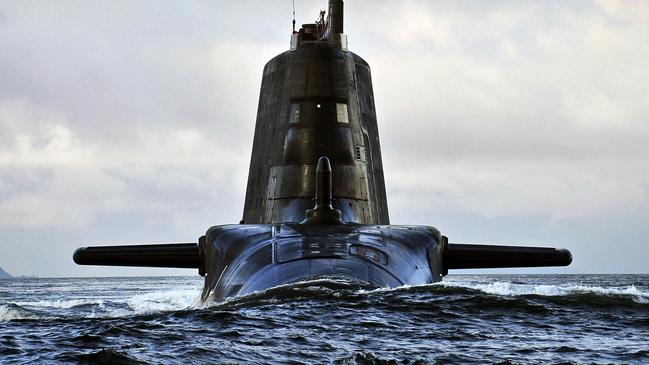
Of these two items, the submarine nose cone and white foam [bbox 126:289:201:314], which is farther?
white foam [bbox 126:289:201:314]

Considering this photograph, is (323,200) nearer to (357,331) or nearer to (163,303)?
(357,331)

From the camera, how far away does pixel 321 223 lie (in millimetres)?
14555

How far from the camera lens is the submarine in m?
12.5

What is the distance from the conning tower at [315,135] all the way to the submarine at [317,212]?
0.02 m

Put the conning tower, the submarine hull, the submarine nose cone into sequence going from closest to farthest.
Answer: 1. the submarine hull
2. the submarine nose cone
3. the conning tower

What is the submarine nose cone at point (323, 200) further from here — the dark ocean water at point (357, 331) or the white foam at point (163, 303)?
the dark ocean water at point (357, 331)

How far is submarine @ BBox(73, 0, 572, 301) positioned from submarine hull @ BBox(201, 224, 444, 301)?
21 millimetres

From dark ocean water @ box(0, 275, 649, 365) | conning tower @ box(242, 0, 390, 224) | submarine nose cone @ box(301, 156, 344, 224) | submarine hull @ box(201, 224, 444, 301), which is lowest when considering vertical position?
dark ocean water @ box(0, 275, 649, 365)

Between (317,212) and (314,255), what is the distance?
252 cm

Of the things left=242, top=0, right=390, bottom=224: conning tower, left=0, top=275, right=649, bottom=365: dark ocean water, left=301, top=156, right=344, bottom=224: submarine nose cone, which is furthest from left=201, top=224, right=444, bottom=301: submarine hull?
left=242, top=0, right=390, bottom=224: conning tower

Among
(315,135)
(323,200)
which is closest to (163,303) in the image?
(315,135)

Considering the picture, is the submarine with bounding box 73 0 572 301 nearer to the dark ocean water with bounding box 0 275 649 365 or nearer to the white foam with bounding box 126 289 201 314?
the dark ocean water with bounding box 0 275 649 365

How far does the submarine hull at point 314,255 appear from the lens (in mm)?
11789

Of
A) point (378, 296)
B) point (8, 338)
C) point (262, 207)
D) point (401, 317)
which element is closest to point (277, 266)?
point (378, 296)
